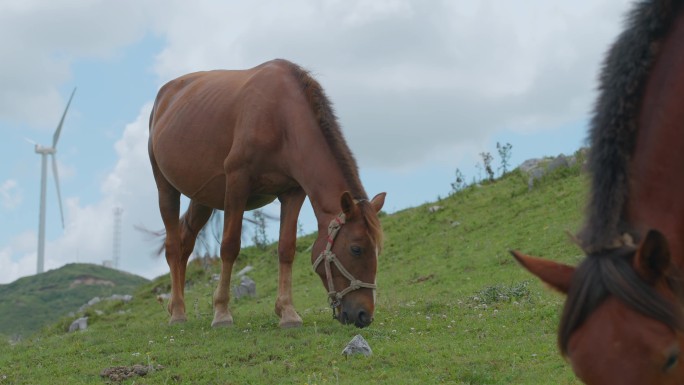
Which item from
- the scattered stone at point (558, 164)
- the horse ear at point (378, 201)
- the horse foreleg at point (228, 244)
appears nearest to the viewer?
the horse ear at point (378, 201)

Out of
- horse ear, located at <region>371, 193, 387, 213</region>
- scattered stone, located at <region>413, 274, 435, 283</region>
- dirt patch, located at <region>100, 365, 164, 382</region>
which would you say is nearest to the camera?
dirt patch, located at <region>100, 365, 164, 382</region>

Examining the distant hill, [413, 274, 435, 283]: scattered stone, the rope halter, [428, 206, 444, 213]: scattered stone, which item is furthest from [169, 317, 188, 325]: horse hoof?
the distant hill

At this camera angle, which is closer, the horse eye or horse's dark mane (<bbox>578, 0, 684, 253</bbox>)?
the horse eye

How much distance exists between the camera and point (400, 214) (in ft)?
72.0

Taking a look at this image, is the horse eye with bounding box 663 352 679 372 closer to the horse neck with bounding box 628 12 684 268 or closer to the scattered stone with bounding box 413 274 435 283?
the horse neck with bounding box 628 12 684 268

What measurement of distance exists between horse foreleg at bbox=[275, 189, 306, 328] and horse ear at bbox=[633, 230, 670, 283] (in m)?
6.11

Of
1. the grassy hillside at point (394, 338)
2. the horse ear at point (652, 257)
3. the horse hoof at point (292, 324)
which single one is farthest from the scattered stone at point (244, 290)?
the horse ear at point (652, 257)

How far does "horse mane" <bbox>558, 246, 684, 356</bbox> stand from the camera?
398cm

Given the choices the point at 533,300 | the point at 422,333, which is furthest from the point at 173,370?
the point at 533,300

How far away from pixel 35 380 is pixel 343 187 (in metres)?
3.84

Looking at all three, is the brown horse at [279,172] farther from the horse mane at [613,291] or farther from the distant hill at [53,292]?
the distant hill at [53,292]

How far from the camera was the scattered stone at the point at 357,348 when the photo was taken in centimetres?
796

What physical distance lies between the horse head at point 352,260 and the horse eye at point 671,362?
521cm

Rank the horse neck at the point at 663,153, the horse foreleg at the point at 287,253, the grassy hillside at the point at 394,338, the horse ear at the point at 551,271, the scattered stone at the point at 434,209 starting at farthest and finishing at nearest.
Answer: the scattered stone at the point at 434,209 → the horse foreleg at the point at 287,253 → the grassy hillside at the point at 394,338 → the horse neck at the point at 663,153 → the horse ear at the point at 551,271
